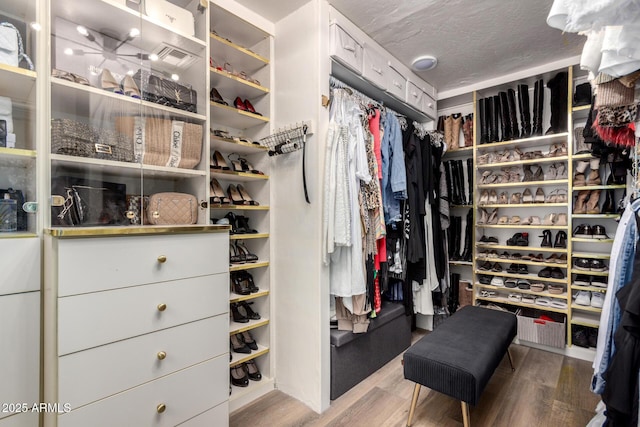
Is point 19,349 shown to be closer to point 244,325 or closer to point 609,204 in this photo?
point 244,325

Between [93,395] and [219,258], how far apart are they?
625 mm

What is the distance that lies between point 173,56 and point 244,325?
1611 millimetres

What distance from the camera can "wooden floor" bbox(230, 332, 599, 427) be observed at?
1687 mm

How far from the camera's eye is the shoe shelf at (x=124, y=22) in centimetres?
129

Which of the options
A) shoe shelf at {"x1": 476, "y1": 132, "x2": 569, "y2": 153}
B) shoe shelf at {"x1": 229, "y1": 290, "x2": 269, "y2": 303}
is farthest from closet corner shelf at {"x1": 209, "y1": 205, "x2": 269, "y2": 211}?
shoe shelf at {"x1": 476, "y1": 132, "x2": 569, "y2": 153}

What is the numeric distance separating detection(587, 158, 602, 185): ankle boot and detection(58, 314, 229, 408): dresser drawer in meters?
2.98

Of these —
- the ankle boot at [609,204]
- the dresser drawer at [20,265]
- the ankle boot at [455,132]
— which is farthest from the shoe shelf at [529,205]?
the dresser drawer at [20,265]

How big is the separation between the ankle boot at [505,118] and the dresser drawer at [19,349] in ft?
11.4

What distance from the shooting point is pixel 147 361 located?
1.13 metres

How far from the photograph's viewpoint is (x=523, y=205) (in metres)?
2.71

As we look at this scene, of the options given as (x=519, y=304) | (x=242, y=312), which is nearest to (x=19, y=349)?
(x=242, y=312)

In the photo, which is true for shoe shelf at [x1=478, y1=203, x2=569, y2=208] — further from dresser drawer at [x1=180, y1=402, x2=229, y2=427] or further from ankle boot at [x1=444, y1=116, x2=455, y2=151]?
dresser drawer at [x1=180, y1=402, x2=229, y2=427]

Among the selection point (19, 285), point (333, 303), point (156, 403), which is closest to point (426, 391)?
point (333, 303)

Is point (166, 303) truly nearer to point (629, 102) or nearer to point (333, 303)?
point (333, 303)
